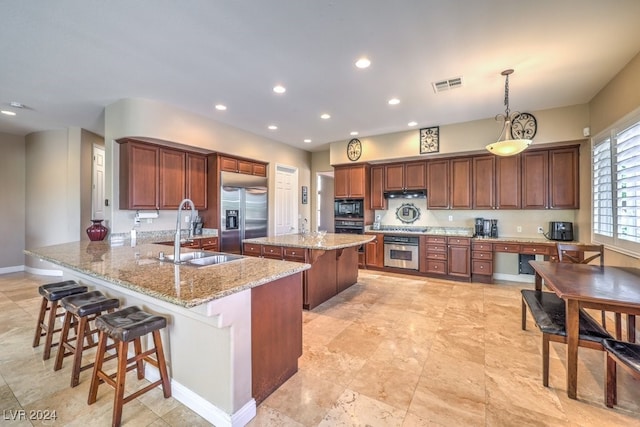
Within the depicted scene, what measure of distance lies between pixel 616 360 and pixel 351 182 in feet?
16.3

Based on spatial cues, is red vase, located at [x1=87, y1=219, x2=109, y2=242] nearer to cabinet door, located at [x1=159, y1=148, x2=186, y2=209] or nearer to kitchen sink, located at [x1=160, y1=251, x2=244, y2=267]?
cabinet door, located at [x1=159, y1=148, x2=186, y2=209]

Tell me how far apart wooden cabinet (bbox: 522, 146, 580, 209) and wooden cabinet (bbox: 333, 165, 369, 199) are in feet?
9.50

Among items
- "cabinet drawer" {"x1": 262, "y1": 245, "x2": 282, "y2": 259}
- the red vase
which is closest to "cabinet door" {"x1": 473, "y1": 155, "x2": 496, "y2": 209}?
"cabinet drawer" {"x1": 262, "y1": 245, "x2": 282, "y2": 259}

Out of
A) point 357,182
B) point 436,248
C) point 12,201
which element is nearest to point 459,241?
point 436,248

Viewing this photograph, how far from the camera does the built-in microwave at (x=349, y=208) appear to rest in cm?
612

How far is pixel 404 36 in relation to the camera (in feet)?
8.05

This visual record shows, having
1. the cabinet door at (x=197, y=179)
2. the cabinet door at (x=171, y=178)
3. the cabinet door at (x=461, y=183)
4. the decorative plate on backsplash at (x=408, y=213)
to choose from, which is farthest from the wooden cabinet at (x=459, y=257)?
the cabinet door at (x=171, y=178)

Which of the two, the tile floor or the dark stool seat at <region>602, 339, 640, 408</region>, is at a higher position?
the dark stool seat at <region>602, 339, 640, 408</region>

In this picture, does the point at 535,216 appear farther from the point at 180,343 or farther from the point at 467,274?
the point at 180,343

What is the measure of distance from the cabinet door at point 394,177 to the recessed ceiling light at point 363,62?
317cm

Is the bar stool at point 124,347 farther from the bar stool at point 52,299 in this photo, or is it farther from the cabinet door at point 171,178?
the cabinet door at point 171,178

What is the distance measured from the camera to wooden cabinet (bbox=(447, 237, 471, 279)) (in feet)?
16.0

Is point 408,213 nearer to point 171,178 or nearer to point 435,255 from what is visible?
point 435,255

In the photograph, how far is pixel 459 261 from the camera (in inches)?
195
